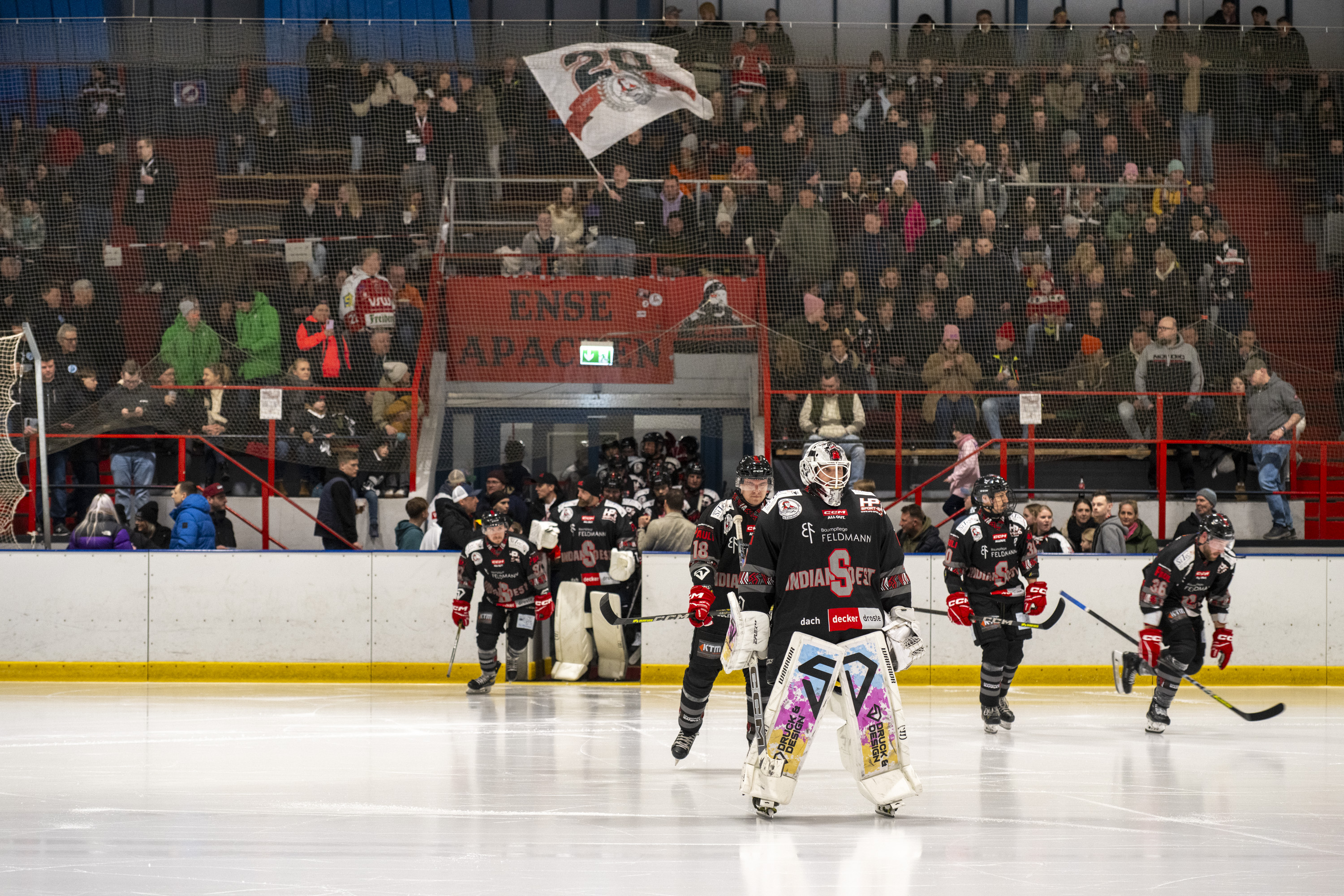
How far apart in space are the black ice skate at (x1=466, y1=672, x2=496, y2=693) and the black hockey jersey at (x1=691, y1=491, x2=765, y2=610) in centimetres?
410

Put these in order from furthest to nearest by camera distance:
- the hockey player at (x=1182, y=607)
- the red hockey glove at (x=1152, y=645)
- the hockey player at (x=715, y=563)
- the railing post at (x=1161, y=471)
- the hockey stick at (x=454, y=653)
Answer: the railing post at (x=1161, y=471), the hockey stick at (x=454, y=653), the red hockey glove at (x=1152, y=645), the hockey player at (x=1182, y=607), the hockey player at (x=715, y=563)

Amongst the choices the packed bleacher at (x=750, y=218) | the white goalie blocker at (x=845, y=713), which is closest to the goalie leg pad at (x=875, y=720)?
the white goalie blocker at (x=845, y=713)

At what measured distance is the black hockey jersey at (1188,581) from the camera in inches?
364

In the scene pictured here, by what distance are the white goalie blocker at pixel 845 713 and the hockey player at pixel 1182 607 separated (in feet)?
12.7

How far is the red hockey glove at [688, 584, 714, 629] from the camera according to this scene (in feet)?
24.1

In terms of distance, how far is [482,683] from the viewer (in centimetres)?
1145

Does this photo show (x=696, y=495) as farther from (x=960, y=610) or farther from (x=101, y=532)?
(x=101, y=532)

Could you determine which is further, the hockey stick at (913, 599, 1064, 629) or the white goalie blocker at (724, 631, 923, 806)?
the hockey stick at (913, 599, 1064, 629)

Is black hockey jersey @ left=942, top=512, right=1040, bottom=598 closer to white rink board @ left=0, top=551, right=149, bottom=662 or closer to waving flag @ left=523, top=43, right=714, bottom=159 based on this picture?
white rink board @ left=0, top=551, right=149, bottom=662

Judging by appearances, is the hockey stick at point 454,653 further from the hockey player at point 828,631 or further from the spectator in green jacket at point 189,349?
the hockey player at point 828,631

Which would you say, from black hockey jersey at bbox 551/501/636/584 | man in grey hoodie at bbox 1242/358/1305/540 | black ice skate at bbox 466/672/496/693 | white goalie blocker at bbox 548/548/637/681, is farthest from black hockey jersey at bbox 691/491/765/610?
man in grey hoodie at bbox 1242/358/1305/540

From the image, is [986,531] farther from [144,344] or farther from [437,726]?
[144,344]

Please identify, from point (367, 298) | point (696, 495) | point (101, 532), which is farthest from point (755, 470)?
point (367, 298)

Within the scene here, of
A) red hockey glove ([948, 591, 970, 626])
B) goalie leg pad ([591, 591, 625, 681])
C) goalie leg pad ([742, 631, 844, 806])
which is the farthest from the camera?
goalie leg pad ([591, 591, 625, 681])
